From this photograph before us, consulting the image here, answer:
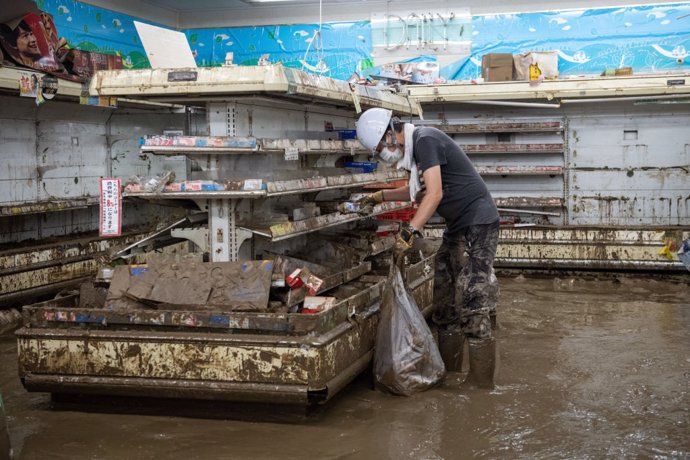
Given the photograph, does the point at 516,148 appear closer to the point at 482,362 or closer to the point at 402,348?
the point at 482,362

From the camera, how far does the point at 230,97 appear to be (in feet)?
14.4

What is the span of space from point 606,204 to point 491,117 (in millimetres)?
1707

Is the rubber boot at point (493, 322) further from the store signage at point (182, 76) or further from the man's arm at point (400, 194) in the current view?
the store signage at point (182, 76)

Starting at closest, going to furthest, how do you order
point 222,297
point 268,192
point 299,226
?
point 222,297
point 268,192
point 299,226

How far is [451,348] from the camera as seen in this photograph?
4766 millimetres

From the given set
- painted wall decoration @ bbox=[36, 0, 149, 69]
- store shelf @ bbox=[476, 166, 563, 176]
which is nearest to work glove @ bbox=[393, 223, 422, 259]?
store shelf @ bbox=[476, 166, 563, 176]

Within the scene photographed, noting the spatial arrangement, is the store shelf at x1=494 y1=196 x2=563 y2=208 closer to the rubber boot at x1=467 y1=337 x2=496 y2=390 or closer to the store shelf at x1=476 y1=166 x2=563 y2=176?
the store shelf at x1=476 y1=166 x2=563 y2=176

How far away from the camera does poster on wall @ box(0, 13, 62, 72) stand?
227 inches

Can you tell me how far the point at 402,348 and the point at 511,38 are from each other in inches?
270

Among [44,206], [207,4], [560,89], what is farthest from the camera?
[207,4]

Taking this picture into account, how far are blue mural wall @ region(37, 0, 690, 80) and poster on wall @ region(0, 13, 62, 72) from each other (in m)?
2.46

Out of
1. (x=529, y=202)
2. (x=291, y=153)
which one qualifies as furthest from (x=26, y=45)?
(x=529, y=202)

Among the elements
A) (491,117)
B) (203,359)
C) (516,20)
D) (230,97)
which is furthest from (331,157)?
(516,20)

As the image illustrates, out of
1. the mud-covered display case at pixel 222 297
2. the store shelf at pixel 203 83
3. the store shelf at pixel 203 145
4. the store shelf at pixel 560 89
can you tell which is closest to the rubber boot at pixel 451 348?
the mud-covered display case at pixel 222 297
